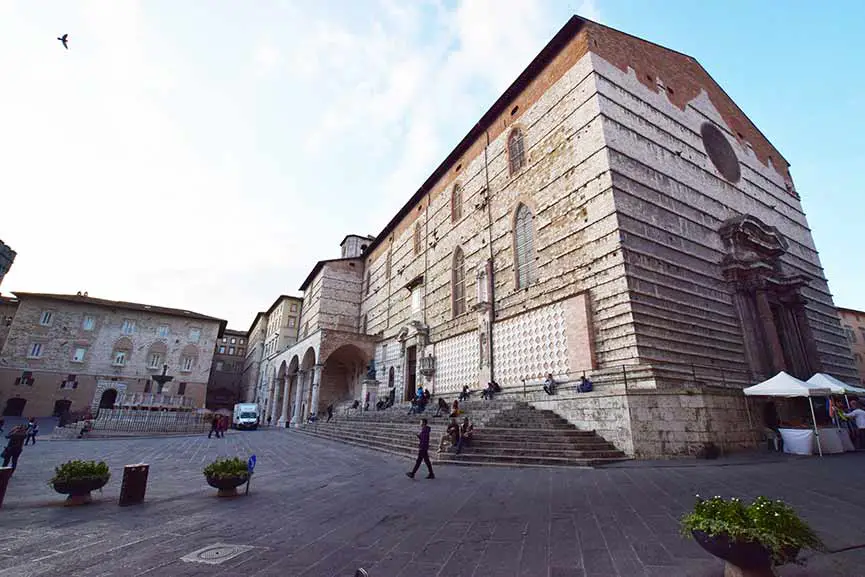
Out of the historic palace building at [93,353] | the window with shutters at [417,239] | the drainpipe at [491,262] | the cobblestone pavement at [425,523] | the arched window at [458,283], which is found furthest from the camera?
the historic palace building at [93,353]

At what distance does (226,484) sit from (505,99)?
18.4m

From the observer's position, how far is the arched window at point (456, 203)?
21.2 meters

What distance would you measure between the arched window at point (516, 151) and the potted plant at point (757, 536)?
15.6 m

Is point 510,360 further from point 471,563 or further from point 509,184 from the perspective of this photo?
point 471,563

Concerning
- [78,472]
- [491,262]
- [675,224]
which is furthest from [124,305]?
[675,224]

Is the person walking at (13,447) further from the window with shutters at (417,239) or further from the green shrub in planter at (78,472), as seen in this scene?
the window with shutters at (417,239)

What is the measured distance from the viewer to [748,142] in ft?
65.3

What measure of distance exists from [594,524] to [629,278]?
8.53 metres

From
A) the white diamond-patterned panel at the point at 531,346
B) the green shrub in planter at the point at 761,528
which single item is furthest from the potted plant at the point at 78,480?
the white diamond-patterned panel at the point at 531,346

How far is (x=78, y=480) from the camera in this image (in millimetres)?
5676

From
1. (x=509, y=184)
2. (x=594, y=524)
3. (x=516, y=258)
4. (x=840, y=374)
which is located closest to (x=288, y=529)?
(x=594, y=524)

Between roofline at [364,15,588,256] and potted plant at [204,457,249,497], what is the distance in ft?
57.5

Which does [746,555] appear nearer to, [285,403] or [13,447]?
[13,447]

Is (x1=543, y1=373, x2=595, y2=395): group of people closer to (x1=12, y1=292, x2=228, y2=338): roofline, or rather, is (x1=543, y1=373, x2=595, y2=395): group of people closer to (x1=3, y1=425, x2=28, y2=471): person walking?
(x1=3, y1=425, x2=28, y2=471): person walking
